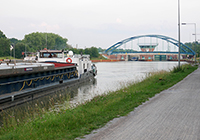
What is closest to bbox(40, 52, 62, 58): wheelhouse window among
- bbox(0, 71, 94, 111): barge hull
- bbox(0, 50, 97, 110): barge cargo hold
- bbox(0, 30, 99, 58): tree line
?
bbox(0, 50, 97, 110): barge cargo hold

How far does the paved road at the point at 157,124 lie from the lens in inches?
268

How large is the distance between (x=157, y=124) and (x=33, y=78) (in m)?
11.2

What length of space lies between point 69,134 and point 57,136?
36 centimetres

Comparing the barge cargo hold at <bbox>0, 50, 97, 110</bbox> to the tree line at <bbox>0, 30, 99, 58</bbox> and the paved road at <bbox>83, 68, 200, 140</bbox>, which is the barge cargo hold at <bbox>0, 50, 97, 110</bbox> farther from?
the tree line at <bbox>0, 30, 99, 58</bbox>

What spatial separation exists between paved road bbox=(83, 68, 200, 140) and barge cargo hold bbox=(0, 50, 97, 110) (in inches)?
302

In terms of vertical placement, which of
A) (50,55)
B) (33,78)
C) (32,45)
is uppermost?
(32,45)

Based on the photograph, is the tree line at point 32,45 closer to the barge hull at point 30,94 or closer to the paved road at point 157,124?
the barge hull at point 30,94

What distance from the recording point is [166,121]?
8.25 meters

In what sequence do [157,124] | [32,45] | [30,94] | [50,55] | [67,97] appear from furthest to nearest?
[32,45] < [50,55] < [30,94] < [67,97] < [157,124]

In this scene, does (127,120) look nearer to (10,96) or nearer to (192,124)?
(192,124)

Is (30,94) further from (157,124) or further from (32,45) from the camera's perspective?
(32,45)

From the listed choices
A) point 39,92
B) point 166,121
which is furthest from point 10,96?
point 166,121

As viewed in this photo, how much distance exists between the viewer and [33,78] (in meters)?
17.1

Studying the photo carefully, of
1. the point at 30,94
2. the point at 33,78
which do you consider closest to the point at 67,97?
the point at 30,94
